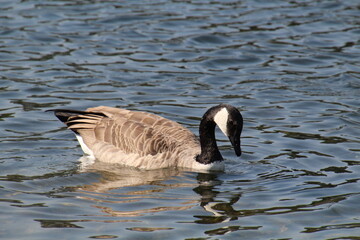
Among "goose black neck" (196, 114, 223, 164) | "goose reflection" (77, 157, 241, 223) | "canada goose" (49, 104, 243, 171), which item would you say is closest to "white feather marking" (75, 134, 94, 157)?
"canada goose" (49, 104, 243, 171)

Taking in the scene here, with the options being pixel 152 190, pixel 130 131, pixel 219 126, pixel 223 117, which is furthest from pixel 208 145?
pixel 152 190

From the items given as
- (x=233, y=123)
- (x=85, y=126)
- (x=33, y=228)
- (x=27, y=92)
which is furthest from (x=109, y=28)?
(x=33, y=228)

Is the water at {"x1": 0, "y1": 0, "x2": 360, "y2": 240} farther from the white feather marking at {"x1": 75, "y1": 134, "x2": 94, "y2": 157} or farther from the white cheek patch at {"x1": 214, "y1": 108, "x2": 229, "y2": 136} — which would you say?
the white cheek patch at {"x1": 214, "y1": 108, "x2": 229, "y2": 136}

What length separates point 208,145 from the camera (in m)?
11.8

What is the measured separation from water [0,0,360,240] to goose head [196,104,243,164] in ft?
1.08

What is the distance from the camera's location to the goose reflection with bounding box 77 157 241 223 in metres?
9.76

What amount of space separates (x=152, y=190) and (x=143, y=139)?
60.6 inches

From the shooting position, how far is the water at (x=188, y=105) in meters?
9.48

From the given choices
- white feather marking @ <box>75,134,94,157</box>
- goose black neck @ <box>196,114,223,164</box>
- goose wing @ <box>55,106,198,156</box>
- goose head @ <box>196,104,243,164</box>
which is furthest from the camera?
white feather marking @ <box>75,134,94,157</box>

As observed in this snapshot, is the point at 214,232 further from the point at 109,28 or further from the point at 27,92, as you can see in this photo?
the point at 109,28

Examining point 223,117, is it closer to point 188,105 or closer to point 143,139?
point 143,139

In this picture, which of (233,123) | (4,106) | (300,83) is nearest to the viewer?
(233,123)

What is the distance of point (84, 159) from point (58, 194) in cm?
196

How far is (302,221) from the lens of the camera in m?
9.38
